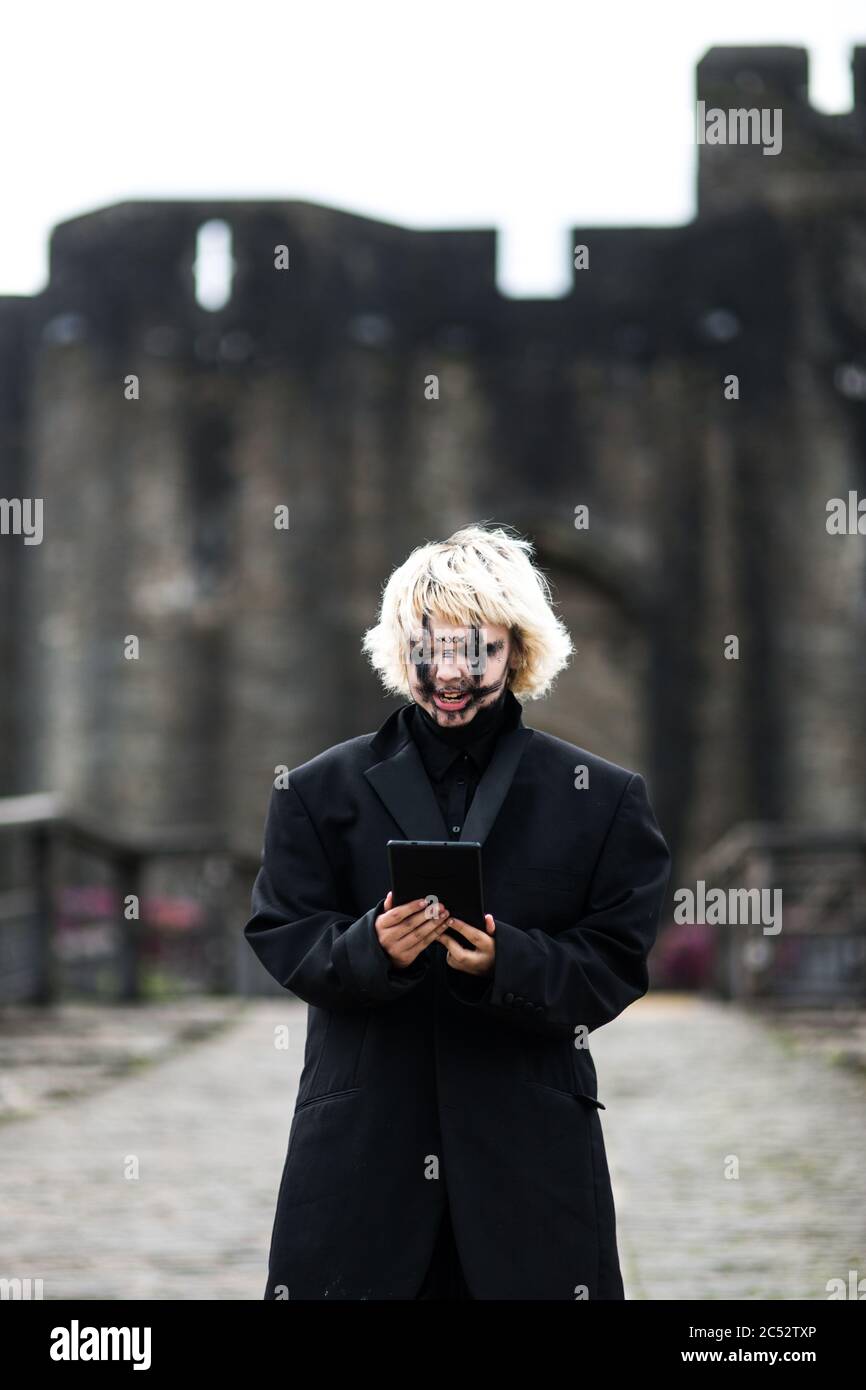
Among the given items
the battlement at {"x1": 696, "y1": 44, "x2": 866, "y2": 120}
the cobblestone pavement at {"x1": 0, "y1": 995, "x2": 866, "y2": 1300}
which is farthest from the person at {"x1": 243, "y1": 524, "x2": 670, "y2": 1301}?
the battlement at {"x1": 696, "y1": 44, "x2": 866, "y2": 120}

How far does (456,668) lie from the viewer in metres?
2.60

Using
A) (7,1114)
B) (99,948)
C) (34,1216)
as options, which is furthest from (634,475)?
(34,1216)

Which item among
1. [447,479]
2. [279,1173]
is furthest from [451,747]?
[447,479]

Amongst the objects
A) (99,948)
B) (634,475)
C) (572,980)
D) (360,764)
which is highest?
(634,475)

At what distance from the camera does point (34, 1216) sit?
16.7ft

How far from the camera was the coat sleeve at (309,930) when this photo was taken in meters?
2.46

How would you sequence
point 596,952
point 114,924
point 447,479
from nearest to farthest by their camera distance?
1. point 596,952
2. point 114,924
3. point 447,479

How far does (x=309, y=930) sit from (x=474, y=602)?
48cm

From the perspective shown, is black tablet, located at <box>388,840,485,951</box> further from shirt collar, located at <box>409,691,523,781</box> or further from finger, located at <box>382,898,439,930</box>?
shirt collar, located at <box>409,691,523,781</box>

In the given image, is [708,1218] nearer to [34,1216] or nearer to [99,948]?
[34,1216]

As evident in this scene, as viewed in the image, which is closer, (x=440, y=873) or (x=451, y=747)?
(x=440, y=873)

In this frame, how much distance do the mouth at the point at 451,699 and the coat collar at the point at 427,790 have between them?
89mm

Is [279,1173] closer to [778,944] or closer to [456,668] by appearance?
[456,668]

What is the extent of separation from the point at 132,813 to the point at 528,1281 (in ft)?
64.9
